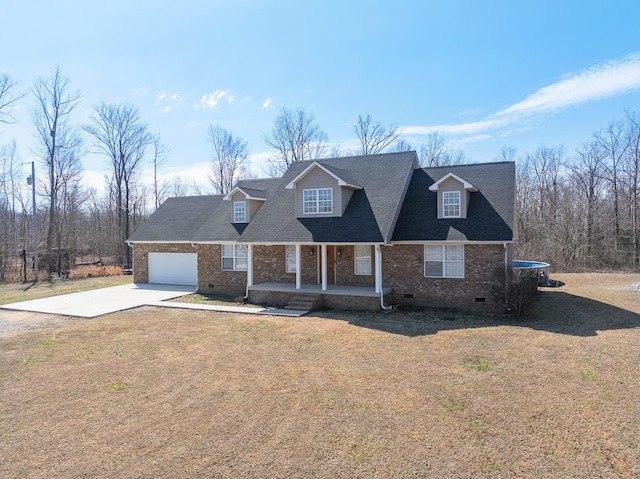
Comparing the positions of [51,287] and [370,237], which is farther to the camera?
[51,287]

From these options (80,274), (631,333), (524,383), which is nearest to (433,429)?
(524,383)

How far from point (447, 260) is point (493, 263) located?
167 centimetres

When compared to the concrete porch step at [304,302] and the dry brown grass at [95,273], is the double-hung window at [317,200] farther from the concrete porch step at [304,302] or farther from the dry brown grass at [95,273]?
the dry brown grass at [95,273]

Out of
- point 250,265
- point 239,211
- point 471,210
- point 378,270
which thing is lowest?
point 378,270

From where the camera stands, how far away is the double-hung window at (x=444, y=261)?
1564cm

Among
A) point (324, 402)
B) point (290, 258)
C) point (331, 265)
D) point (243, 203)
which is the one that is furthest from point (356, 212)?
point (324, 402)

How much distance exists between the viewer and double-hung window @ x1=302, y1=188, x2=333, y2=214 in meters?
17.6

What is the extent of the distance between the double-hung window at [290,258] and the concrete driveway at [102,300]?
18.4ft

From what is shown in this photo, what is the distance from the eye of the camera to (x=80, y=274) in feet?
93.8

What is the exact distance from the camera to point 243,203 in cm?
2070

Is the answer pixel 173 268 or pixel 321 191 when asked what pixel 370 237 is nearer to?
pixel 321 191

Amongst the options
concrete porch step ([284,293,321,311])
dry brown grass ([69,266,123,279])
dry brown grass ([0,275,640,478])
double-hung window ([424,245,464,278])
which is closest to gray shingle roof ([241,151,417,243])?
double-hung window ([424,245,464,278])

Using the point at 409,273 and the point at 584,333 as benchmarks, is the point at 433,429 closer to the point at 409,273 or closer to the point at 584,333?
the point at 584,333

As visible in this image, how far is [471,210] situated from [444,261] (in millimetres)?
2424
